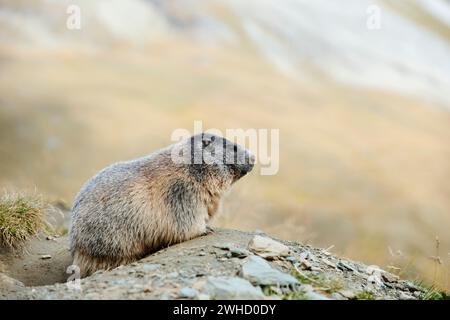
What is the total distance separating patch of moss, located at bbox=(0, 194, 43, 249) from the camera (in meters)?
8.20

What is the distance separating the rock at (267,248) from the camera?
6754 millimetres

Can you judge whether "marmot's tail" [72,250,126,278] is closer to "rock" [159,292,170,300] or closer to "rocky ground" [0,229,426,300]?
"rocky ground" [0,229,426,300]

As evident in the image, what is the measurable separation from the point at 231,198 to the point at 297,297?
643 cm

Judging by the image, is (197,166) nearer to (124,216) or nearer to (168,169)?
(168,169)

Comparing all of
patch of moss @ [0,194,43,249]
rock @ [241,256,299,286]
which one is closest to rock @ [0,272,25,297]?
patch of moss @ [0,194,43,249]

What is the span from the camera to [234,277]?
5902mm

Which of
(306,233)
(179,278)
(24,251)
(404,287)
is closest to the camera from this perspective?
(179,278)

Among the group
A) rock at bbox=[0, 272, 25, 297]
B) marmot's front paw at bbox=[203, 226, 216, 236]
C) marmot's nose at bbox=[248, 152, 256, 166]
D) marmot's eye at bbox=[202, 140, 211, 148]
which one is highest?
marmot's eye at bbox=[202, 140, 211, 148]

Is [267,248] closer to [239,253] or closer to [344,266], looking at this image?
[239,253]

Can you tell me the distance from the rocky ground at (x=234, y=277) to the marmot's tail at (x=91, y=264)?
2.16 feet
